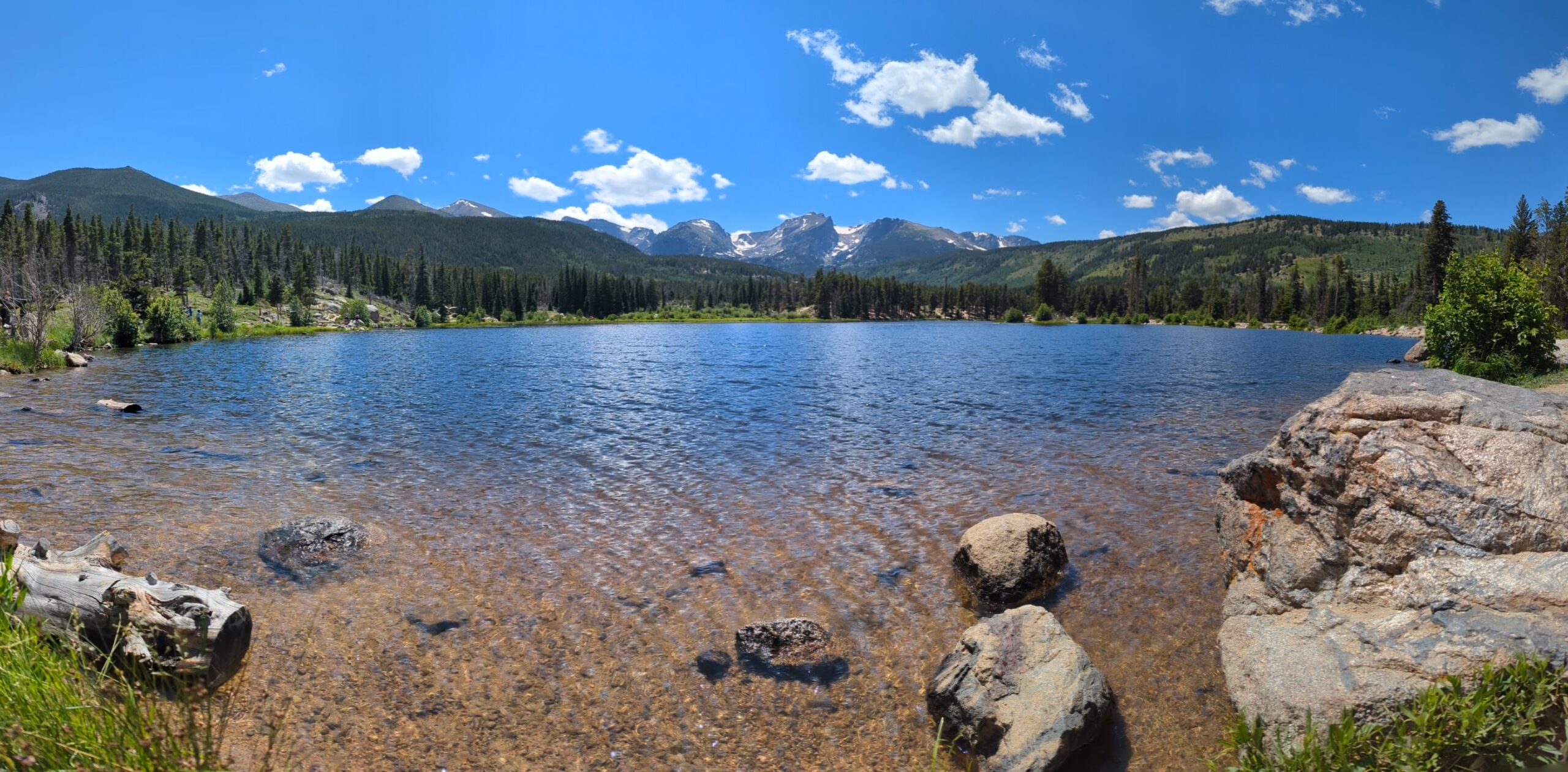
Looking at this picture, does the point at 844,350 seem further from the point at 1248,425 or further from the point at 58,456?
the point at 58,456

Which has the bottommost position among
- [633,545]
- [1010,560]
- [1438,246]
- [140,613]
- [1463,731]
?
[633,545]

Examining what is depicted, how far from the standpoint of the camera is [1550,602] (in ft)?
19.8

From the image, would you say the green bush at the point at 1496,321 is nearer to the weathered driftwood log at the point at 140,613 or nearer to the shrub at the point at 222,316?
the weathered driftwood log at the point at 140,613

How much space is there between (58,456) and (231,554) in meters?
11.9

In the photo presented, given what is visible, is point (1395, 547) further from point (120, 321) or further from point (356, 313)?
point (356, 313)

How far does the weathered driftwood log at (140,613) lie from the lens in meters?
7.07

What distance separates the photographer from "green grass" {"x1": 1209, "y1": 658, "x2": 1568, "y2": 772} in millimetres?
4844

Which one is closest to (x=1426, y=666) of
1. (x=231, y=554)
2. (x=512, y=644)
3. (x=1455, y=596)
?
(x=1455, y=596)

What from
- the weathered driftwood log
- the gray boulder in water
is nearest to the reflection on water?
the gray boulder in water

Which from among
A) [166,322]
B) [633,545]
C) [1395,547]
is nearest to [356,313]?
[166,322]

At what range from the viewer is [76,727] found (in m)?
4.14

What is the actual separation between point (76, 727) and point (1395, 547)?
11.6m

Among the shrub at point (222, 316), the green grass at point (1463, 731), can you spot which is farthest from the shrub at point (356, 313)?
the green grass at point (1463, 731)

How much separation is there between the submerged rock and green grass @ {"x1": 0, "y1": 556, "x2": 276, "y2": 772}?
31.7 ft
